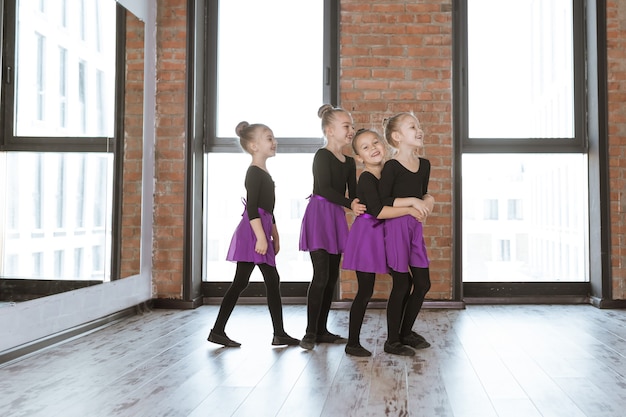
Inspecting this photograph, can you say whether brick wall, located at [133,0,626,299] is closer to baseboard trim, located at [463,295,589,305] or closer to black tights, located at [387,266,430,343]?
baseboard trim, located at [463,295,589,305]

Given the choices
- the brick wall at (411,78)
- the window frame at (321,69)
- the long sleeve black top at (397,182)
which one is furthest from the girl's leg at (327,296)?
the window frame at (321,69)

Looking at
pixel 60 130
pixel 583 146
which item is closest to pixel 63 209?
pixel 60 130

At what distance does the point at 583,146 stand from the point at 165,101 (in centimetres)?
306

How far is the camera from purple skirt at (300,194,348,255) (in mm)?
2947

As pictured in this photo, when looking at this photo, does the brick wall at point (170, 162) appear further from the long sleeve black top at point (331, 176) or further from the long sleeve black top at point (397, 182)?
Answer: the long sleeve black top at point (397, 182)

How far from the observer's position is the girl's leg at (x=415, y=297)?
282 centimetres

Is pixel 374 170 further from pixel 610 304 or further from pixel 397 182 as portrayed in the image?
pixel 610 304

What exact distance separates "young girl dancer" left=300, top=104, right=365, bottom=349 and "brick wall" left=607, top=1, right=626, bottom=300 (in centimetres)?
221

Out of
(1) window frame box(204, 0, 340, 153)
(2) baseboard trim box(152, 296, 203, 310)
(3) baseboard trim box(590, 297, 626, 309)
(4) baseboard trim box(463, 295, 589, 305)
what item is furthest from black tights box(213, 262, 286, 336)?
(3) baseboard trim box(590, 297, 626, 309)

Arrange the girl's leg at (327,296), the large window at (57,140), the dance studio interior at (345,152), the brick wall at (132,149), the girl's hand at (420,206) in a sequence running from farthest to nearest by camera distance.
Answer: the brick wall at (132,149), the dance studio interior at (345,152), the girl's leg at (327,296), the girl's hand at (420,206), the large window at (57,140)

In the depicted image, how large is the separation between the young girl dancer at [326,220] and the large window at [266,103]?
1332mm

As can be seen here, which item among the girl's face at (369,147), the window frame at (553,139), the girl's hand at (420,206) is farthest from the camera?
the window frame at (553,139)

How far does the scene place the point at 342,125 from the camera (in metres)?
3.02

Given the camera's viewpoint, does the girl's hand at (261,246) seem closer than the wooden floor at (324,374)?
No
